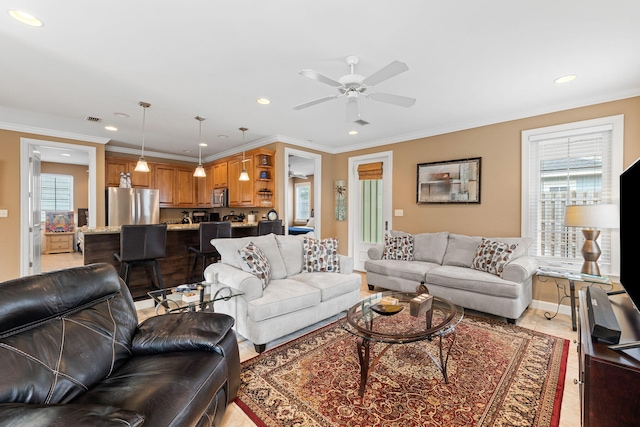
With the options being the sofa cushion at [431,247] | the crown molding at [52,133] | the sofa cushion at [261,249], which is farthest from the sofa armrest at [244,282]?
the crown molding at [52,133]

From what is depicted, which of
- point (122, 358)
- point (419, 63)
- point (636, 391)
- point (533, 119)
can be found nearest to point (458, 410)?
point (636, 391)

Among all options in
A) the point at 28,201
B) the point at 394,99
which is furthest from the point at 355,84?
the point at 28,201

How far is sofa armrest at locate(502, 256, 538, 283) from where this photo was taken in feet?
9.92

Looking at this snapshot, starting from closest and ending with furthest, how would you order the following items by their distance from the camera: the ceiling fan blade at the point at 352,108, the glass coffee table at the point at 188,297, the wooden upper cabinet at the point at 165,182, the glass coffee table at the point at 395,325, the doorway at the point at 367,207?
1. the glass coffee table at the point at 395,325
2. the glass coffee table at the point at 188,297
3. the ceiling fan blade at the point at 352,108
4. the doorway at the point at 367,207
5. the wooden upper cabinet at the point at 165,182

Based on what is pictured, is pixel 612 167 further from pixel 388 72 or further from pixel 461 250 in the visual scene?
pixel 388 72

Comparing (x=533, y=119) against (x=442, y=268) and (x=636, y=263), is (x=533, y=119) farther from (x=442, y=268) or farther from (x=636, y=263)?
(x=636, y=263)

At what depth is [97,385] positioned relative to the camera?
133 centimetres

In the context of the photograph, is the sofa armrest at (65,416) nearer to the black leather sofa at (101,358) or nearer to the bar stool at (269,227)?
the black leather sofa at (101,358)

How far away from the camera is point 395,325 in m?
2.20

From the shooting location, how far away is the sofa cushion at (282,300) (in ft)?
7.99

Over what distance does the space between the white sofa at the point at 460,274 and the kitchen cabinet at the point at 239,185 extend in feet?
8.47

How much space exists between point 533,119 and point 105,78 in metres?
5.02

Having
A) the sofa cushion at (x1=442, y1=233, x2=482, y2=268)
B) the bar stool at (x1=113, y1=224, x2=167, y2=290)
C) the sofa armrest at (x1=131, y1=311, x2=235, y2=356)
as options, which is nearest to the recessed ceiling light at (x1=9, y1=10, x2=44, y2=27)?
the bar stool at (x1=113, y1=224, x2=167, y2=290)

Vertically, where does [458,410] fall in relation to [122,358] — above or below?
below
